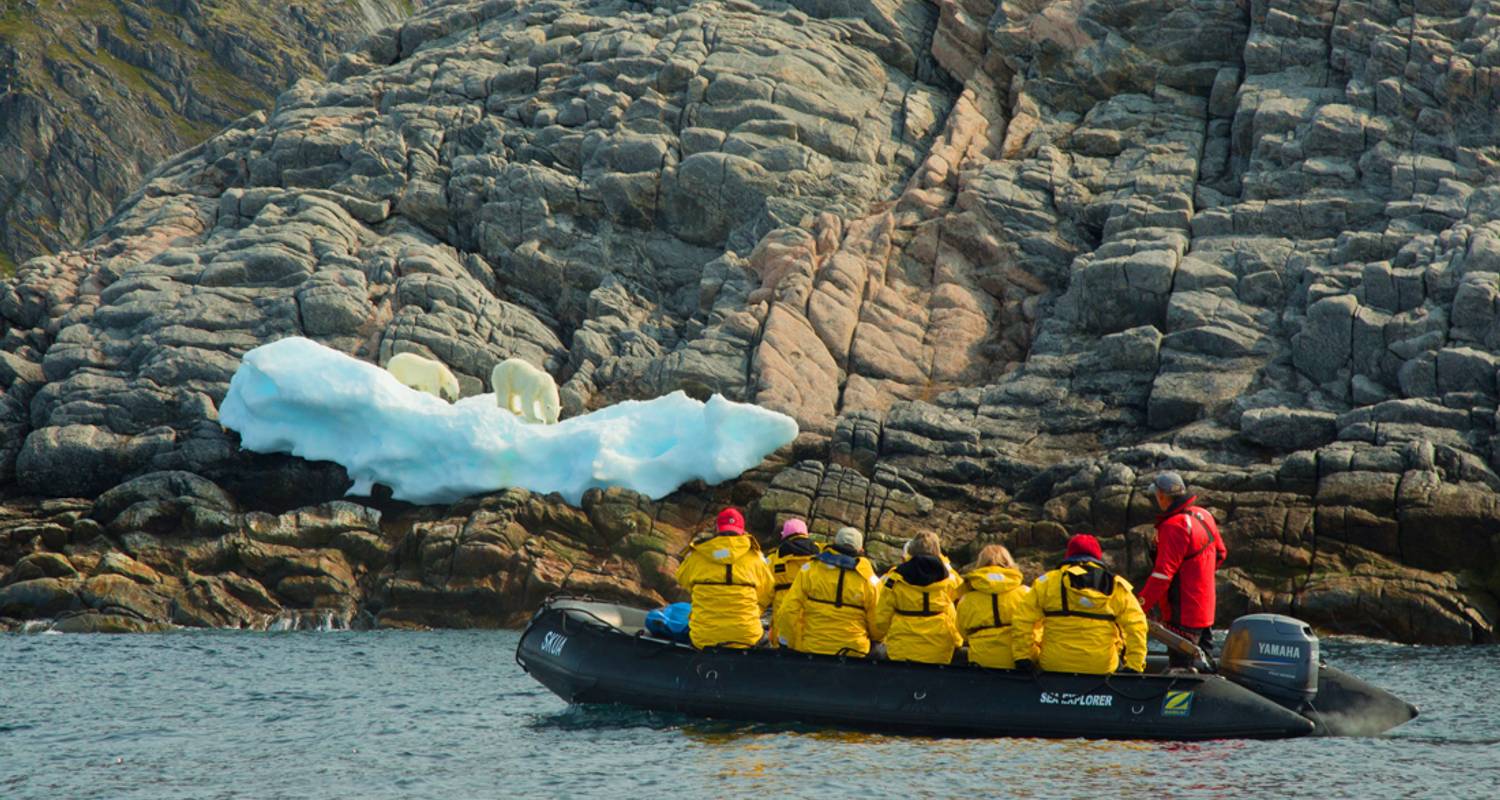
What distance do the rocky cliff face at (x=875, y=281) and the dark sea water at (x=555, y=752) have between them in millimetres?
8420

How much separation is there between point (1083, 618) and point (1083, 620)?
20 mm

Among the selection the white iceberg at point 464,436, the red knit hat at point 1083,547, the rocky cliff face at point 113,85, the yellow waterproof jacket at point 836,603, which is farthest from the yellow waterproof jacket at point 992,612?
the rocky cliff face at point 113,85

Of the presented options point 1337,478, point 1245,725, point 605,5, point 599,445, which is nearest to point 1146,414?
point 1337,478

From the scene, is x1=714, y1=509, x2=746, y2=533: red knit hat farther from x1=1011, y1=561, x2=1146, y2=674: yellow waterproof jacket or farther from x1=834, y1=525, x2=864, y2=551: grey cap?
x1=1011, y1=561, x2=1146, y2=674: yellow waterproof jacket

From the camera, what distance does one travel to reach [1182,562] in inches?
654

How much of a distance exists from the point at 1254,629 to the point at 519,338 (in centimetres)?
2562

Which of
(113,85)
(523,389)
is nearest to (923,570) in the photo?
(523,389)

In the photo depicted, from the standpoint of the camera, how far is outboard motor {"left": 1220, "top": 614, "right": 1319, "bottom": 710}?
16.0 m

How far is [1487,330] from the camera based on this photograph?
30.7 m

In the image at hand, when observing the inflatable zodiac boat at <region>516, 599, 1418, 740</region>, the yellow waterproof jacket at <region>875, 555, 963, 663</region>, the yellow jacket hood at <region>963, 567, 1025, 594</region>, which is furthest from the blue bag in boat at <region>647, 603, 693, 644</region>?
the yellow jacket hood at <region>963, 567, 1025, 594</region>

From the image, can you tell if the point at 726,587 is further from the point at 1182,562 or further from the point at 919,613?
the point at 1182,562

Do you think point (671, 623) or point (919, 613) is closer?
point (919, 613)

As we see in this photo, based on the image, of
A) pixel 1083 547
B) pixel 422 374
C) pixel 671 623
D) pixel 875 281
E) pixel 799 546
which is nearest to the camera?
pixel 1083 547

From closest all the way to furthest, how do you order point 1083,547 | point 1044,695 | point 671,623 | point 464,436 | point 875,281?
point 1083,547 < point 1044,695 < point 671,623 < point 464,436 < point 875,281
